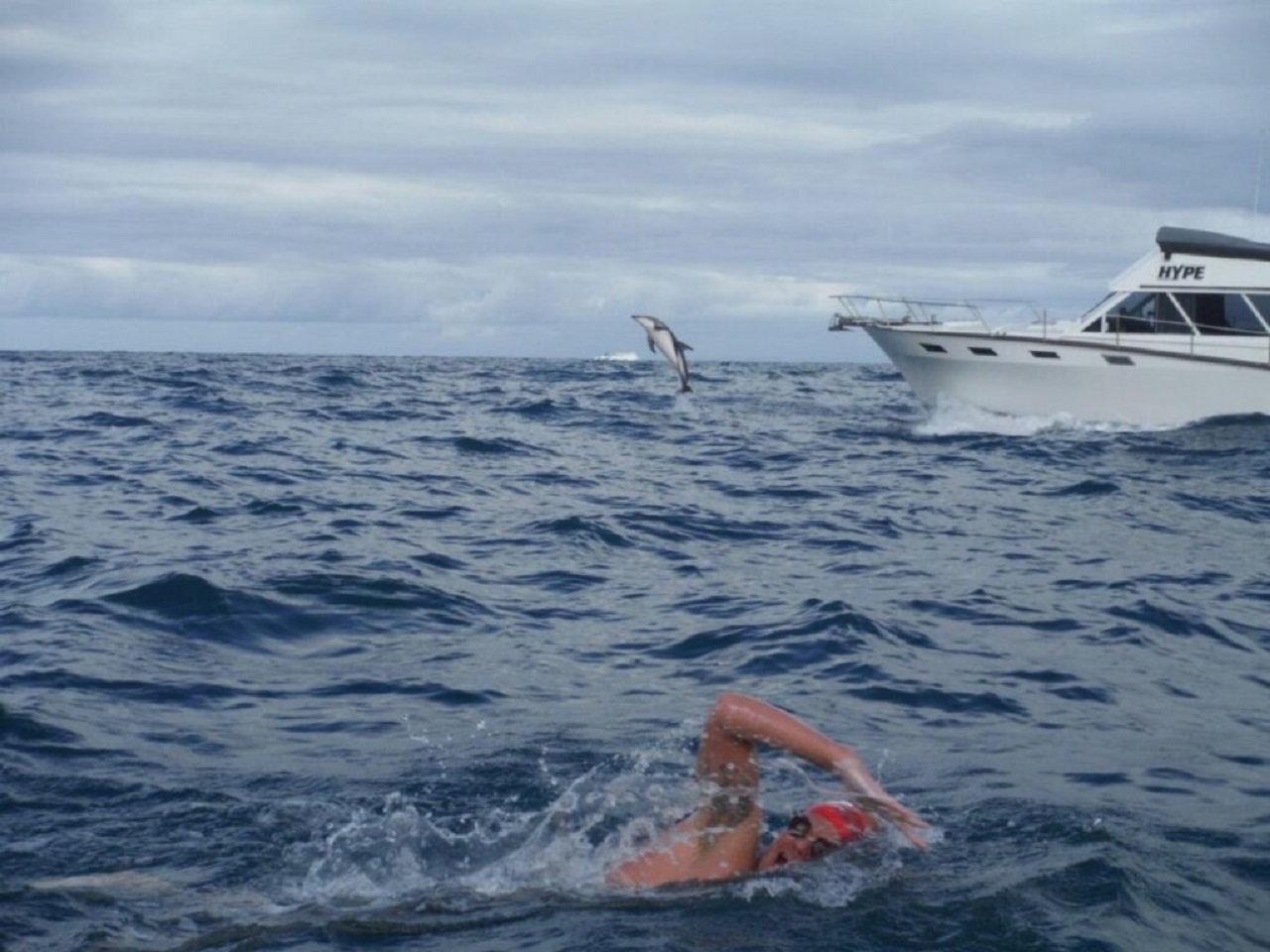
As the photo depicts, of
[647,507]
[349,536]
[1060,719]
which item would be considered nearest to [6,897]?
[1060,719]

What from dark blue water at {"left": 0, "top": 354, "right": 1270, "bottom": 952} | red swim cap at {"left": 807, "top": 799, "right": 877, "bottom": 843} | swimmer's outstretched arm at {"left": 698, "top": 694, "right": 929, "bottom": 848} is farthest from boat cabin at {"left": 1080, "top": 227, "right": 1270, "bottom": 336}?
swimmer's outstretched arm at {"left": 698, "top": 694, "right": 929, "bottom": 848}

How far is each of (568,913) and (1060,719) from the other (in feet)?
12.0

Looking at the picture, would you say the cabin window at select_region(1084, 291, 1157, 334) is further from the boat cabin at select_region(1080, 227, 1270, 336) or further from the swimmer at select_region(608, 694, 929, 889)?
the swimmer at select_region(608, 694, 929, 889)

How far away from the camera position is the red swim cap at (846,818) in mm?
5492

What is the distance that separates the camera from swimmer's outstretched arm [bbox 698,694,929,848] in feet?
16.8

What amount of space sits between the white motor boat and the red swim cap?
19.5 m

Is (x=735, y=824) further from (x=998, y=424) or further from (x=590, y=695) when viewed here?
(x=998, y=424)

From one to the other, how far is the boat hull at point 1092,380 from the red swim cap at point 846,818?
19511mm

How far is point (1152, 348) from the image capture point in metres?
23.7

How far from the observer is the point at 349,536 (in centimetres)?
1322

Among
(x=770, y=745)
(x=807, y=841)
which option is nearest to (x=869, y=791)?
(x=770, y=745)

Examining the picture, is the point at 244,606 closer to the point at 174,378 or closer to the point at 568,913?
the point at 568,913

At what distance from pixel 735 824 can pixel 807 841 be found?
0.28m

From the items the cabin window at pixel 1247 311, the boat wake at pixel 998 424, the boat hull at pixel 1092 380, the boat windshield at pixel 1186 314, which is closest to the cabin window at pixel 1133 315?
the boat windshield at pixel 1186 314
